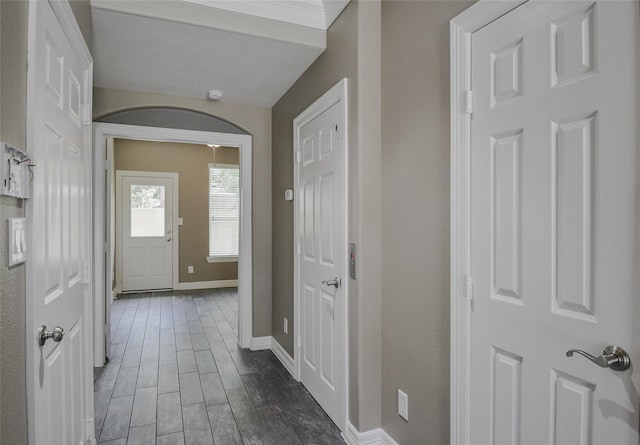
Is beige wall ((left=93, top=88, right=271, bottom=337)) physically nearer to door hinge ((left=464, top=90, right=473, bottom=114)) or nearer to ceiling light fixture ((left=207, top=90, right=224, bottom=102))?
ceiling light fixture ((left=207, top=90, right=224, bottom=102))

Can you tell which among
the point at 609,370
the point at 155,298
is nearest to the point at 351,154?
the point at 609,370

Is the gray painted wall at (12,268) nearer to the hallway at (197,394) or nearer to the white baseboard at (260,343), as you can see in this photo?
the hallway at (197,394)

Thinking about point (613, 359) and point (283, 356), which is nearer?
point (613, 359)

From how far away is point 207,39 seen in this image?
234cm

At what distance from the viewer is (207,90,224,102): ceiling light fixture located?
128 inches

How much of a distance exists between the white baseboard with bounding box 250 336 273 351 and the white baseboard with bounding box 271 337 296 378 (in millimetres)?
62

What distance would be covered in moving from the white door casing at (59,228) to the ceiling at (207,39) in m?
0.42

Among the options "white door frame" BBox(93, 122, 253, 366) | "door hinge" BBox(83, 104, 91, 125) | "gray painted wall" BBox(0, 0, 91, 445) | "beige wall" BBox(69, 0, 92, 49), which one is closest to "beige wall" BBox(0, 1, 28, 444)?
"gray painted wall" BBox(0, 0, 91, 445)

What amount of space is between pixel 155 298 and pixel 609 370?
6.00 meters

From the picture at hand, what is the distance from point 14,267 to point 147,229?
5.75 metres

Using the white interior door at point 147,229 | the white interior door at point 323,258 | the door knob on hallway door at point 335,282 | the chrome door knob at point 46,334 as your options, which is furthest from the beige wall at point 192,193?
the chrome door knob at point 46,334

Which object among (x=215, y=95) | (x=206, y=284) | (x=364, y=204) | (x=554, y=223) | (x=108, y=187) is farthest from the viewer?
(x=206, y=284)

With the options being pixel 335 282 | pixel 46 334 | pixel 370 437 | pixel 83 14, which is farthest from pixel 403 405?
pixel 83 14

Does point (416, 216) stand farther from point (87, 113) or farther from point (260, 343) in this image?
point (260, 343)
